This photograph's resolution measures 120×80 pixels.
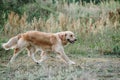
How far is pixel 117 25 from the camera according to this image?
1711 centimetres

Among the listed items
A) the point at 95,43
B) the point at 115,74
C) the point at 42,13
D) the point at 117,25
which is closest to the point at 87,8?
the point at 42,13

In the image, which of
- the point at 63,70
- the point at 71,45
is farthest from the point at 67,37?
the point at 71,45

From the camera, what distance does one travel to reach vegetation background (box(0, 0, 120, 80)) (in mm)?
10594

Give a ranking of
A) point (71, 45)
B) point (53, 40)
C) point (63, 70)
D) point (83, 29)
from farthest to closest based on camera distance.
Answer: point (83, 29)
point (71, 45)
point (53, 40)
point (63, 70)

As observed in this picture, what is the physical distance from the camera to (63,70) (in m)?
11.0

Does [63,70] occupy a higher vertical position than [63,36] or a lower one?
lower

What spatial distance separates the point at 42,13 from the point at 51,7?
1.96 m

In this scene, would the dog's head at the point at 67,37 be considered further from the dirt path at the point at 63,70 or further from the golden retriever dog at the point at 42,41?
the dirt path at the point at 63,70

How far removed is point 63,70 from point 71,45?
440 centimetres

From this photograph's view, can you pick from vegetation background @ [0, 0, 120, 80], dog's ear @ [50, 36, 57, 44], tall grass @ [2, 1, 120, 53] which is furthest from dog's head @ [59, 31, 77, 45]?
tall grass @ [2, 1, 120, 53]

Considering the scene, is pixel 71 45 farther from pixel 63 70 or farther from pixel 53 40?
pixel 63 70

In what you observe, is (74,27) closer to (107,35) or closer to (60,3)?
(107,35)

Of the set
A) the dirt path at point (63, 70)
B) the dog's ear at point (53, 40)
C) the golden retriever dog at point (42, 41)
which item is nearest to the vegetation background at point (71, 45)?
the dirt path at point (63, 70)

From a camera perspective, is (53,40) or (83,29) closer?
(53,40)
